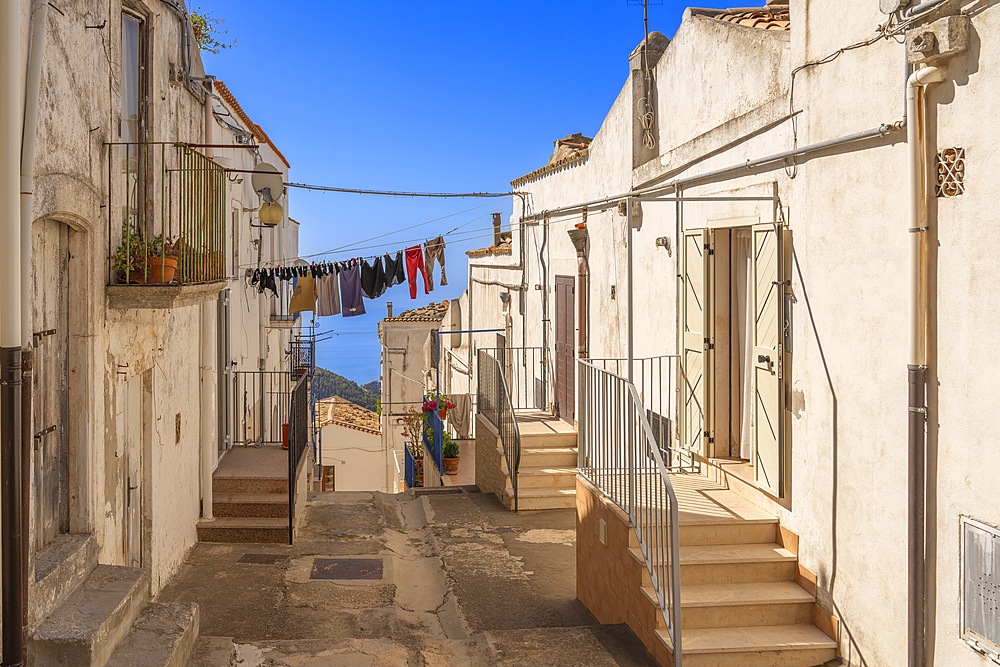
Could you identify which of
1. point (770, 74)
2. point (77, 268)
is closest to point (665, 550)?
point (770, 74)

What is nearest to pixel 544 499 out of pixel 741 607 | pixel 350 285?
pixel 741 607

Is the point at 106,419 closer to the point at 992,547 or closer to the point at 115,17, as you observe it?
the point at 115,17

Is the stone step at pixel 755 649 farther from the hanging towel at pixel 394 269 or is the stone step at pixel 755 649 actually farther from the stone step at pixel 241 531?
the hanging towel at pixel 394 269

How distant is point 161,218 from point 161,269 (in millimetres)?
670

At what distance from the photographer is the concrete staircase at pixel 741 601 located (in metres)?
5.88

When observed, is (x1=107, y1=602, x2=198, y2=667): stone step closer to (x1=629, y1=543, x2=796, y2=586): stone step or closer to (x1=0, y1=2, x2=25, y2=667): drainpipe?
(x1=0, y1=2, x2=25, y2=667): drainpipe

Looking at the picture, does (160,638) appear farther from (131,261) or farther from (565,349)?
(565,349)

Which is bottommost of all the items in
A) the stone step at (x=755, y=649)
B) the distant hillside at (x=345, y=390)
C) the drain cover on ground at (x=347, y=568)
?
the distant hillside at (x=345, y=390)

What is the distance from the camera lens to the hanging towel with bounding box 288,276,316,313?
58.1 ft

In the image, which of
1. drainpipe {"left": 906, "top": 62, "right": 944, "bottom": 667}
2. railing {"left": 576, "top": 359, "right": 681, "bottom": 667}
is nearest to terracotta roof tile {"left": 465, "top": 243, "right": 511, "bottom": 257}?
railing {"left": 576, "top": 359, "right": 681, "bottom": 667}

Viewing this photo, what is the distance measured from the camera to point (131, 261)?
22.7 ft

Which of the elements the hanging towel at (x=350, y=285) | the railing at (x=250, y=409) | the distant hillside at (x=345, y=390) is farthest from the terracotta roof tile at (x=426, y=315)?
the distant hillside at (x=345, y=390)

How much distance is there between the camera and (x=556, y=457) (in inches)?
483

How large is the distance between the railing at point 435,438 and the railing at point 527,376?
5.00 ft
